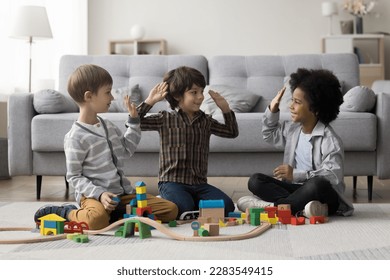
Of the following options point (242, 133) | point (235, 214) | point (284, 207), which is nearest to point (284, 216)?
point (284, 207)

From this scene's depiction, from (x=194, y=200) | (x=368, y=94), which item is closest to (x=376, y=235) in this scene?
(x=194, y=200)

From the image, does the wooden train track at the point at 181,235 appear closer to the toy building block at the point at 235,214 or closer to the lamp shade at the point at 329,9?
the toy building block at the point at 235,214

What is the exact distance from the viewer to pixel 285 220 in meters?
2.73

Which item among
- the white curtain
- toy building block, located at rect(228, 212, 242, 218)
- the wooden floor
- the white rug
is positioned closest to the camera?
the white rug

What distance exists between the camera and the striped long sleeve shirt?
2670mm

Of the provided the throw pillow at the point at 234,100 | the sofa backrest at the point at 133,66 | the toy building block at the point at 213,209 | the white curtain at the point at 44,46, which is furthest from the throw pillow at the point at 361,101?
the white curtain at the point at 44,46

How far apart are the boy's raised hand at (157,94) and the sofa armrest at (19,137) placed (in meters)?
1.19

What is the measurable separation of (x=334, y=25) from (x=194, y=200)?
499 centimetres

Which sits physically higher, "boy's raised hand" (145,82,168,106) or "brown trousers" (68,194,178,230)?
"boy's raised hand" (145,82,168,106)

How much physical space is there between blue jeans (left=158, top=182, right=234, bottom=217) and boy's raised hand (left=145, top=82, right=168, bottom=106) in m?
0.34

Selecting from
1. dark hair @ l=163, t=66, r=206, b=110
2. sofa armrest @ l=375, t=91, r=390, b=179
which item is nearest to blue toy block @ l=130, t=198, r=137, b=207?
dark hair @ l=163, t=66, r=206, b=110

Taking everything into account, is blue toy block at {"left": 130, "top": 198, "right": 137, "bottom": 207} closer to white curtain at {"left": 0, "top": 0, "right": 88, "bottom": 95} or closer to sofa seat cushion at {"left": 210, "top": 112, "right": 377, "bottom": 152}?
sofa seat cushion at {"left": 210, "top": 112, "right": 377, "bottom": 152}

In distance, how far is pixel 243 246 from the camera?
2232 millimetres

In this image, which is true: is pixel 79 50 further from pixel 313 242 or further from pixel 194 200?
pixel 313 242
